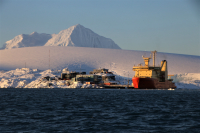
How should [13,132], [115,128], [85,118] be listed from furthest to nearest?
[85,118], [115,128], [13,132]

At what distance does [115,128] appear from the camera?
111 ft

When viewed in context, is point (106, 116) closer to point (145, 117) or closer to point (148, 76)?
point (145, 117)

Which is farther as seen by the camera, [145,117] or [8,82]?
[8,82]

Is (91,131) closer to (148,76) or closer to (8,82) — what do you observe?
(148,76)

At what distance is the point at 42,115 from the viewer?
42688 millimetres

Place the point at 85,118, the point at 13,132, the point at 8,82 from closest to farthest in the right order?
the point at 13,132, the point at 85,118, the point at 8,82

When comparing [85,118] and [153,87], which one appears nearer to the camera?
[85,118]

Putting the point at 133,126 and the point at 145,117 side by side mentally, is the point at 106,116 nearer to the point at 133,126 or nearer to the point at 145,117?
the point at 145,117

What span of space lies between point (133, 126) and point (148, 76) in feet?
387

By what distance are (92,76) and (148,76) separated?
51.3 metres

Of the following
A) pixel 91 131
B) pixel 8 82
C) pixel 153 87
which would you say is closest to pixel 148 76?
pixel 153 87

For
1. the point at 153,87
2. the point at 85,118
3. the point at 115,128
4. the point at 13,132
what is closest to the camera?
the point at 13,132

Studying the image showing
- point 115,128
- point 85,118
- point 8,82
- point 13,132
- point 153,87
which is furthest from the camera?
point 8,82

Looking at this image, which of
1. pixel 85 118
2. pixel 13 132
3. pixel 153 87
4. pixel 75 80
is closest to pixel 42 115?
pixel 85 118
